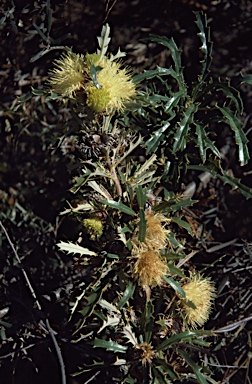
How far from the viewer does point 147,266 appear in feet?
2.79

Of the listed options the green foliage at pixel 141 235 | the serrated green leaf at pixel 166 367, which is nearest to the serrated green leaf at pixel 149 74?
the green foliage at pixel 141 235

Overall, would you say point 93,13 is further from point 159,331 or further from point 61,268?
point 159,331

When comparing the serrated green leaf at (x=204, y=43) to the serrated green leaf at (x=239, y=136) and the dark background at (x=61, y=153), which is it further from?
the dark background at (x=61, y=153)

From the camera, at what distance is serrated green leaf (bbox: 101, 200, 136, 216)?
2.74ft

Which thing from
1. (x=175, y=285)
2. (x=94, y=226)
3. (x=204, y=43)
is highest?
(x=204, y=43)

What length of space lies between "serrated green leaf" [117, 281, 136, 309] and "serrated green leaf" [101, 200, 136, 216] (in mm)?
117

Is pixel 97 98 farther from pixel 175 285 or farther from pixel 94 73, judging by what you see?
pixel 175 285

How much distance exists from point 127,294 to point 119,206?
0.14 metres

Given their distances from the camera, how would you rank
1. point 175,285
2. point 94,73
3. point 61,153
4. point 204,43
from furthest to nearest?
point 61,153 → point 204,43 → point 175,285 → point 94,73

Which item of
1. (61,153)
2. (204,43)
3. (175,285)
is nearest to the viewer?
(175,285)

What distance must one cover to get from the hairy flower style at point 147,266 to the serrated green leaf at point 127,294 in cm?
2

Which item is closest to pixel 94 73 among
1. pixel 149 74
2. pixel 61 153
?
pixel 149 74

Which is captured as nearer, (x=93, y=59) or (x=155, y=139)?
(x=93, y=59)

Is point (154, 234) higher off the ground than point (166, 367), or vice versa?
point (154, 234)
